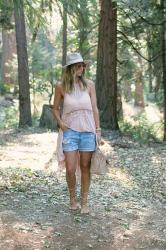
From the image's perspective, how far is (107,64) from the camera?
14.3 m

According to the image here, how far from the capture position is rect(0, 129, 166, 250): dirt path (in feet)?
18.5

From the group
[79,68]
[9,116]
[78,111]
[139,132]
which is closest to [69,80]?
[79,68]

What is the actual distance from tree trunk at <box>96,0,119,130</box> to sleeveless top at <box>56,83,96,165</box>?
8.27 m

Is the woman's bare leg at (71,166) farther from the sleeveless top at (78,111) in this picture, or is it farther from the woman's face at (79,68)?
the woman's face at (79,68)

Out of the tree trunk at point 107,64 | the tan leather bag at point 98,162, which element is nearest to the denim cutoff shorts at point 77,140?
the tan leather bag at point 98,162

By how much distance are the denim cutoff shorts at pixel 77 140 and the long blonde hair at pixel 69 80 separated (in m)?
0.49

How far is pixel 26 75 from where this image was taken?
1630cm

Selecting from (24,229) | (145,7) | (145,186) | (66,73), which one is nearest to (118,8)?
(145,7)

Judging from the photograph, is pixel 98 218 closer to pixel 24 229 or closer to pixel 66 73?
pixel 24 229

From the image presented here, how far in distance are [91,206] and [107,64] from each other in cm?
798

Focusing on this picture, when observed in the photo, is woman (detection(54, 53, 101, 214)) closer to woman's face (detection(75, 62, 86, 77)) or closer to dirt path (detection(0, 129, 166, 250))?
woman's face (detection(75, 62, 86, 77))

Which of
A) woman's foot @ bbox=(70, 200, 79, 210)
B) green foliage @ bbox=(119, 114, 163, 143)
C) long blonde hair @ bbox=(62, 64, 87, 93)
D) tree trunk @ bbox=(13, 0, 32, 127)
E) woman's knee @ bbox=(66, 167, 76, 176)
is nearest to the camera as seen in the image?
long blonde hair @ bbox=(62, 64, 87, 93)

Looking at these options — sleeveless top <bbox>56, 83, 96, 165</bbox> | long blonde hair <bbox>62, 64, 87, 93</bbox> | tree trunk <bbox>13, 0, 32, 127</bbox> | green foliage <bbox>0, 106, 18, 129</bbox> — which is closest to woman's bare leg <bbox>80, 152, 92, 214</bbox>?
sleeveless top <bbox>56, 83, 96, 165</bbox>

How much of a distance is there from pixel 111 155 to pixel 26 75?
20.8 ft
